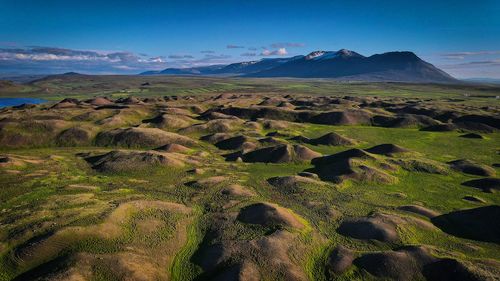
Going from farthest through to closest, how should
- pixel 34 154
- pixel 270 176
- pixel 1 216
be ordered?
pixel 34 154
pixel 270 176
pixel 1 216

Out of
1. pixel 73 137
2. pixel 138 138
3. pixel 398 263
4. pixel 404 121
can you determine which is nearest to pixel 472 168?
pixel 398 263

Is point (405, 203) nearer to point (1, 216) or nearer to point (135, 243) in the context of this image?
point (135, 243)

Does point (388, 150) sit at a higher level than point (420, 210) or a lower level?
lower

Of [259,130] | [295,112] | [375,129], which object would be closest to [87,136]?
[259,130]

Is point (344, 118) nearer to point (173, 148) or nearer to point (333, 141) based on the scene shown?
point (333, 141)

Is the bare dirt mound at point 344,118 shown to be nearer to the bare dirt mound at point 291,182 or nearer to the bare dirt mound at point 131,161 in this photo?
the bare dirt mound at point 131,161

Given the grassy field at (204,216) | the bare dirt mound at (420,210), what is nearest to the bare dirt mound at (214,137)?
the grassy field at (204,216)
